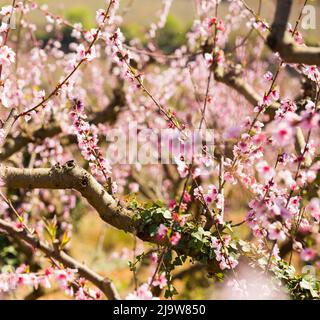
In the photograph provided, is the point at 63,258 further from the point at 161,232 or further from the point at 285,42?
the point at 285,42

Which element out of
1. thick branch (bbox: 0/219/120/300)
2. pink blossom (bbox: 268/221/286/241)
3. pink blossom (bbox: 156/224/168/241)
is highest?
pink blossom (bbox: 156/224/168/241)

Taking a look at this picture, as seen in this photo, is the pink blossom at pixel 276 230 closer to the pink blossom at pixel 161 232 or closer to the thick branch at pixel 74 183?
the pink blossom at pixel 161 232

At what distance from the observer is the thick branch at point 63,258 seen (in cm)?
287

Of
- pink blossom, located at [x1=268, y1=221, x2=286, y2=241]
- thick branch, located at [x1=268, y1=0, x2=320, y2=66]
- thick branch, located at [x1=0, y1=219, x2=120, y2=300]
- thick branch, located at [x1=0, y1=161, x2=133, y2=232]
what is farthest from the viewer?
thick branch, located at [x1=0, y1=161, x2=133, y2=232]

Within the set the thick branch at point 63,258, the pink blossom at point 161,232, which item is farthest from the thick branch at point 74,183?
the thick branch at point 63,258

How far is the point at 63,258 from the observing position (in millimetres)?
3131

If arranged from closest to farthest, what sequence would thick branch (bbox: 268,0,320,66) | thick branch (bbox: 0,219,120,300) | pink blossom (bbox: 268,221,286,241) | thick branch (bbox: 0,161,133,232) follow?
1. thick branch (bbox: 268,0,320,66)
2. pink blossom (bbox: 268,221,286,241)
3. thick branch (bbox: 0,219,120,300)
4. thick branch (bbox: 0,161,133,232)

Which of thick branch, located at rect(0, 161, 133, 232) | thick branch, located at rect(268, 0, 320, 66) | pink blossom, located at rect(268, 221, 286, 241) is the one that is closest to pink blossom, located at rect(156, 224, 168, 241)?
thick branch, located at rect(0, 161, 133, 232)

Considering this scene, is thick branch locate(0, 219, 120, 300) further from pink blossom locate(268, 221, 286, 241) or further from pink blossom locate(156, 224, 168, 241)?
pink blossom locate(268, 221, 286, 241)

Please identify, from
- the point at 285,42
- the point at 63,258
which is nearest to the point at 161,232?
the point at 63,258

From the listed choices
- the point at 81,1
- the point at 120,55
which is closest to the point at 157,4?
the point at 81,1

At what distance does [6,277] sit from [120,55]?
1712 millimetres

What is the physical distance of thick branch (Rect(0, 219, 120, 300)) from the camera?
2.87 metres
